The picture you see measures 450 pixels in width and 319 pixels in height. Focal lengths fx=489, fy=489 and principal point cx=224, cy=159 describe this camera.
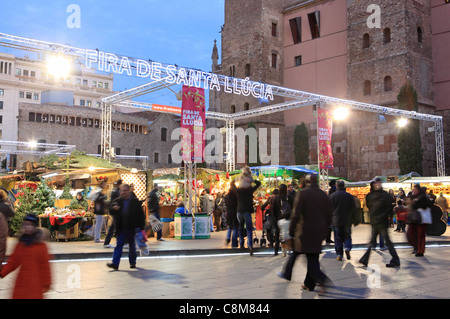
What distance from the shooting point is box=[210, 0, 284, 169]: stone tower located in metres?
38.3

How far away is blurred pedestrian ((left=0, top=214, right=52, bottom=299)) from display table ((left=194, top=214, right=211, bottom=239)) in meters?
10.8

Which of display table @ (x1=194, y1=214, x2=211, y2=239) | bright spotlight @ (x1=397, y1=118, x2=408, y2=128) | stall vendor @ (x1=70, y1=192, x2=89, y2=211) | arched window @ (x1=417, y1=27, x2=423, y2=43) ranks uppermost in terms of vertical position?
arched window @ (x1=417, y1=27, x2=423, y2=43)

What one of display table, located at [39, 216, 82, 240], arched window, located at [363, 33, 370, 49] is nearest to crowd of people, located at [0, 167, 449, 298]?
display table, located at [39, 216, 82, 240]

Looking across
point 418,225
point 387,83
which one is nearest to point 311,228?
point 418,225

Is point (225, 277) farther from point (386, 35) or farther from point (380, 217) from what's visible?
point (386, 35)

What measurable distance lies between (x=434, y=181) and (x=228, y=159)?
11.4m

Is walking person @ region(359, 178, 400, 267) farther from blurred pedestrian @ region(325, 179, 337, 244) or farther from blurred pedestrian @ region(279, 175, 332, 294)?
blurred pedestrian @ region(325, 179, 337, 244)

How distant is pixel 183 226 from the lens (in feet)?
49.6

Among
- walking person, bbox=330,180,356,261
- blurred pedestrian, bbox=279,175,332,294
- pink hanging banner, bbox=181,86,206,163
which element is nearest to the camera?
blurred pedestrian, bbox=279,175,332,294

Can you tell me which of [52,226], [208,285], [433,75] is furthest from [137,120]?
[208,285]

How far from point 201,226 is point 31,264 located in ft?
36.4

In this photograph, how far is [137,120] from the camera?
53.6 metres

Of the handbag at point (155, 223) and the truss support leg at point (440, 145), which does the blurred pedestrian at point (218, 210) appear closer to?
the handbag at point (155, 223)

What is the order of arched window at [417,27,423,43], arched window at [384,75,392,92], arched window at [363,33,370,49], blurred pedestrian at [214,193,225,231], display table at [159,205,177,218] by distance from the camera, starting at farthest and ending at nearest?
arched window at [363,33,370,49]
arched window at [417,27,423,43]
arched window at [384,75,392,92]
blurred pedestrian at [214,193,225,231]
display table at [159,205,177,218]
